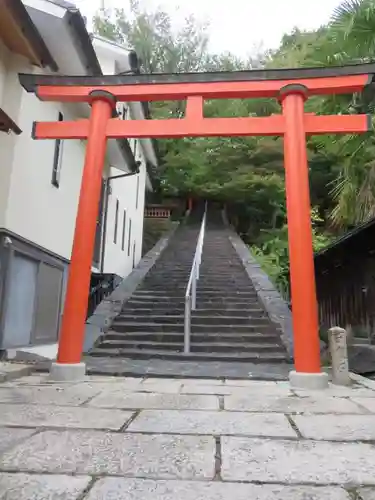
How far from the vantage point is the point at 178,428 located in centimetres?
280

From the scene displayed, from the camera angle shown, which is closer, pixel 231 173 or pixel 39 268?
pixel 39 268

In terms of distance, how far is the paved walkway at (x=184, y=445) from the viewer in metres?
1.81

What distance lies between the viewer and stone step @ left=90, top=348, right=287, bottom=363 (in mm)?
6453

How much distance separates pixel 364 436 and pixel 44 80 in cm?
579

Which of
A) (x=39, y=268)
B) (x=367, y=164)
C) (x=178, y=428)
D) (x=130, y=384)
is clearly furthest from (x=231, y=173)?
(x=178, y=428)

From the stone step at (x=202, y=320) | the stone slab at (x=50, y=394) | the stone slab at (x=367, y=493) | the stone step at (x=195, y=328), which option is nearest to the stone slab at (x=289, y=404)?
the stone slab at (x=50, y=394)

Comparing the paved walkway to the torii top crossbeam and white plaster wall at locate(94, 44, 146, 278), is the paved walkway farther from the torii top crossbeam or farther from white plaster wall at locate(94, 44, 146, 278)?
white plaster wall at locate(94, 44, 146, 278)

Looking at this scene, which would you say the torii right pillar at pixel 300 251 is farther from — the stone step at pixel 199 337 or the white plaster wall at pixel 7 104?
the white plaster wall at pixel 7 104

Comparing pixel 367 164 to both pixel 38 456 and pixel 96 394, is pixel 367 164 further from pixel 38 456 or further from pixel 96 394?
pixel 38 456

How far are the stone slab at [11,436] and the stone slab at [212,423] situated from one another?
2.19ft

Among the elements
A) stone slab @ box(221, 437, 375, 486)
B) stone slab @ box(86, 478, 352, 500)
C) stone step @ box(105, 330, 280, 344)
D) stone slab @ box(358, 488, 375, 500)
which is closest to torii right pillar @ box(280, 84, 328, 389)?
stone step @ box(105, 330, 280, 344)

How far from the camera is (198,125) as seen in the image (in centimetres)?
589

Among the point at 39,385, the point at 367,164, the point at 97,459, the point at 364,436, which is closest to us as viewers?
the point at 97,459

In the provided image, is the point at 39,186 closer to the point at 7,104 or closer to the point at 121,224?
the point at 7,104
